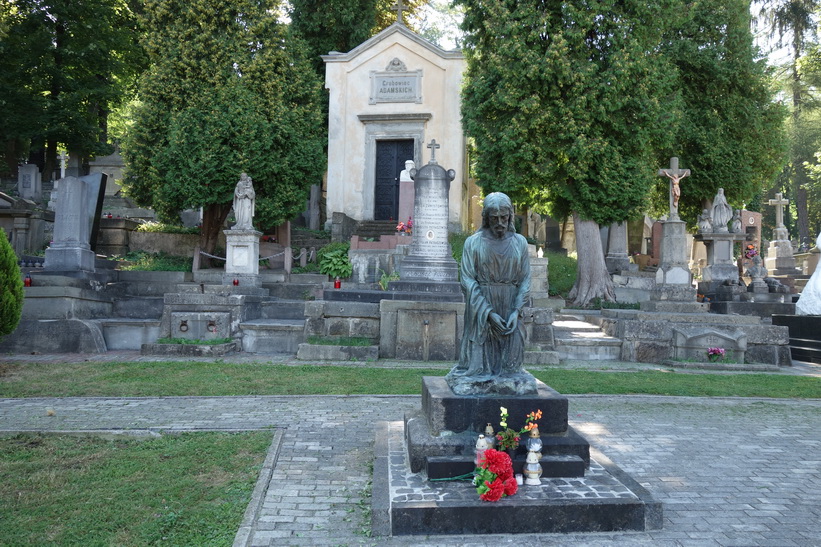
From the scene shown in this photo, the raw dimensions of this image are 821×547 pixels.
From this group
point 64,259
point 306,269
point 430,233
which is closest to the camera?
point 430,233

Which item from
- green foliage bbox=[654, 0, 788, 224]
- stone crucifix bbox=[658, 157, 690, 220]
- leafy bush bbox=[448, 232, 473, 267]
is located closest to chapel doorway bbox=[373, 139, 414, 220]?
leafy bush bbox=[448, 232, 473, 267]

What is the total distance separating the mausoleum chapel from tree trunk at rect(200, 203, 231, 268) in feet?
14.5

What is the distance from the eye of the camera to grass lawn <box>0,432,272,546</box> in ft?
10.8

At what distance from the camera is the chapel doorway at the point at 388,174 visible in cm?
2133

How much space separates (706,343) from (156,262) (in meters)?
14.3

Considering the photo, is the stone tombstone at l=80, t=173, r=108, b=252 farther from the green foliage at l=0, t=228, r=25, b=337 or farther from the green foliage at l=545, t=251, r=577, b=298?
the green foliage at l=545, t=251, r=577, b=298

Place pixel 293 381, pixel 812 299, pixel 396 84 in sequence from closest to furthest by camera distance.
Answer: pixel 293 381
pixel 812 299
pixel 396 84

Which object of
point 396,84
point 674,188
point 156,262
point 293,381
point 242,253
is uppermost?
point 396,84

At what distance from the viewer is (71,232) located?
40.5 feet

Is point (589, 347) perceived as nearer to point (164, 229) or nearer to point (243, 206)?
point (243, 206)

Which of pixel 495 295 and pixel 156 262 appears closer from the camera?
pixel 495 295

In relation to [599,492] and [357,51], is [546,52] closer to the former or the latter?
[357,51]

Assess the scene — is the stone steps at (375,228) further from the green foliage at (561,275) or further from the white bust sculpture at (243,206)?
the white bust sculpture at (243,206)

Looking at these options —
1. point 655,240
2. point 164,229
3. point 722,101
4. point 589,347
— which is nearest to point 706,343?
point 589,347
